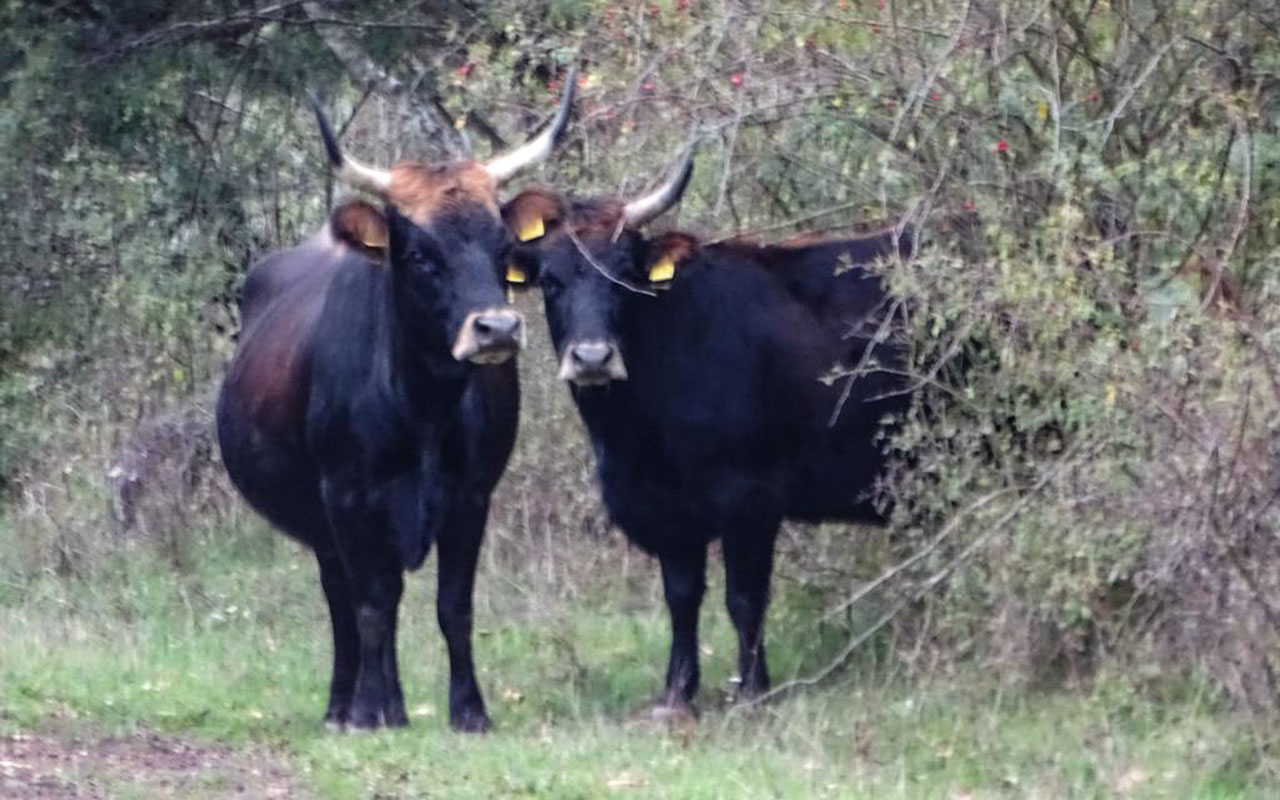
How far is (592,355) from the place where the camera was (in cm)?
934

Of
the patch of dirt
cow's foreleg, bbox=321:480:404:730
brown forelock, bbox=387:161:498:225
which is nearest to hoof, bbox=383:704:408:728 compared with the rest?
cow's foreleg, bbox=321:480:404:730

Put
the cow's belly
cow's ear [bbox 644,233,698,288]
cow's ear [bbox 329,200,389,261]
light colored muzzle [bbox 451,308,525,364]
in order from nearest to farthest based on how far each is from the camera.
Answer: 1. light colored muzzle [bbox 451,308,525,364]
2. cow's ear [bbox 329,200,389,261]
3. the cow's belly
4. cow's ear [bbox 644,233,698,288]

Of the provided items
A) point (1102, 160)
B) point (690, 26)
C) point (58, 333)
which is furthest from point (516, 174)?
point (58, 333)

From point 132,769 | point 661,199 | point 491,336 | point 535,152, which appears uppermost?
point 535,152

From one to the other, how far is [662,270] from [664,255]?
0.23 ft

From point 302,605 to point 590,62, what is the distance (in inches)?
139

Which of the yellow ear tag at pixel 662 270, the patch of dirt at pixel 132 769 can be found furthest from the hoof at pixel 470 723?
the yellow ear tag at pixel 662 270

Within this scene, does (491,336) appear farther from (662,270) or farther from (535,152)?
(662,270)

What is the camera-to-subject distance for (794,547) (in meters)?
10.9

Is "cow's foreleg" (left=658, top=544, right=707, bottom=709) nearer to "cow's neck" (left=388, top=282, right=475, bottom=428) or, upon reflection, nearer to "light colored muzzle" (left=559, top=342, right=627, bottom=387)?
"light colored muzzle" (left=559, top=342, right=627, bottom=387)

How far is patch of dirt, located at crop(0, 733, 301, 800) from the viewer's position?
7.47m

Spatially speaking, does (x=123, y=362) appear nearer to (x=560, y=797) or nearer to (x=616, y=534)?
(x=616, y=534)

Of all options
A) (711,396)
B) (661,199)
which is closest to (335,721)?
(711,396)

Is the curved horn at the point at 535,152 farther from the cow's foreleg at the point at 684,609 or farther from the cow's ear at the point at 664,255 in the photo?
the cow's foreleg at the point at 684,609
